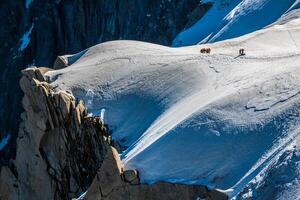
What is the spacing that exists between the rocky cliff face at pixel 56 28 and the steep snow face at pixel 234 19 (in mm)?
12818

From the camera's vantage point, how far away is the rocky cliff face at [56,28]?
207 ft

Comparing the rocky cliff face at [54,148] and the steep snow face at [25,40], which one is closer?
the rocky cliff face at [54,148]

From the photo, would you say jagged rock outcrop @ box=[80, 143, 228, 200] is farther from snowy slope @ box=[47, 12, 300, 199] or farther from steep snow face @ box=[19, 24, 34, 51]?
steep snow face @ box=[19, 24, 34, 51]

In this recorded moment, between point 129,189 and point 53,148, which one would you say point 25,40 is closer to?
point 53,148

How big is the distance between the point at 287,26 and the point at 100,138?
1212 centimetres

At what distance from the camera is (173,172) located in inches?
807

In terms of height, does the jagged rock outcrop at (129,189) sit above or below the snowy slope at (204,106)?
below

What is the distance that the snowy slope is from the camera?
1912cm

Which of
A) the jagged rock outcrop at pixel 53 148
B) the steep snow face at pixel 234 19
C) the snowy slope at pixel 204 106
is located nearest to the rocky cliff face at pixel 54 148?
the jagged rock outcrop at pixel 53 148

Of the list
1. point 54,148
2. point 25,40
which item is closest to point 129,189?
point 54,148

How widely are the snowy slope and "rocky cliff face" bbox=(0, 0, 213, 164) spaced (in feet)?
98.3

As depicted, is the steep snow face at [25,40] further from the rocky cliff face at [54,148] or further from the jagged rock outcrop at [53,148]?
the jagged rock outcrop at [53,148]

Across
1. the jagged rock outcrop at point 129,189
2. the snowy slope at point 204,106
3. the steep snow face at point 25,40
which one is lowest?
the steep snow face at point 25,40

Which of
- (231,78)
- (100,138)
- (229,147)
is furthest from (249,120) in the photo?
(100,138)
